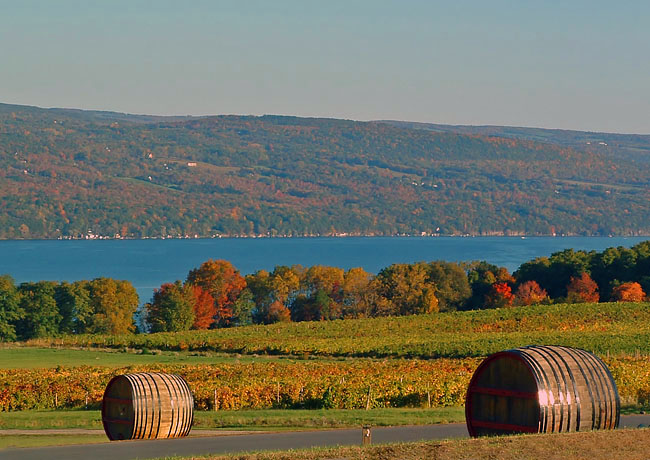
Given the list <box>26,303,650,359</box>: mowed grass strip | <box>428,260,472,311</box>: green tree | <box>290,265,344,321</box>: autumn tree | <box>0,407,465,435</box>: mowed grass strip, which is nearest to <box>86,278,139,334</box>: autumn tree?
<box>290,265,344,321</box>: autumn tree

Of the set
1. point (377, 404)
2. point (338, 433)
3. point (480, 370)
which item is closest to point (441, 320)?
point (377, 404)

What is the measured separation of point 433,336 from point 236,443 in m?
48.7

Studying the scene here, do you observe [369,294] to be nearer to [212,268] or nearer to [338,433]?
[212,268]

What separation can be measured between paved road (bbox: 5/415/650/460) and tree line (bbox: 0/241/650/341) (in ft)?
226

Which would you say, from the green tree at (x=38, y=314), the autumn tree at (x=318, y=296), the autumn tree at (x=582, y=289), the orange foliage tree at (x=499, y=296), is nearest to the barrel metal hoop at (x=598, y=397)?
the autumn tree at (x=582, y=289)

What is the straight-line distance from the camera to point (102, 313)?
103m

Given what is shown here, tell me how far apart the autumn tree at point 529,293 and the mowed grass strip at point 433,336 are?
668 inches

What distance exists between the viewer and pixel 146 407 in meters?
21.5

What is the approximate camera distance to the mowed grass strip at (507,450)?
16.5 m

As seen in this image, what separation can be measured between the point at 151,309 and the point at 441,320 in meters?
32.4

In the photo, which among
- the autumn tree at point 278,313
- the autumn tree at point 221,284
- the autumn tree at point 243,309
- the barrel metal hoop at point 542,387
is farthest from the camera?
the autumn tree at point 221,284

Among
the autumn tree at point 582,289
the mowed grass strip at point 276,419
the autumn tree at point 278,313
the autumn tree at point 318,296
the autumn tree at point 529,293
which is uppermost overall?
the mowed grass strip at point 276,419

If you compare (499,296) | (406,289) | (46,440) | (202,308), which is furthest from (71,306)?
(46,440)

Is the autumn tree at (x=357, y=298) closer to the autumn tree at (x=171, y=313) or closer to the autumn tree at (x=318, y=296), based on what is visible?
the autumn tree at (x=318, y=296)
